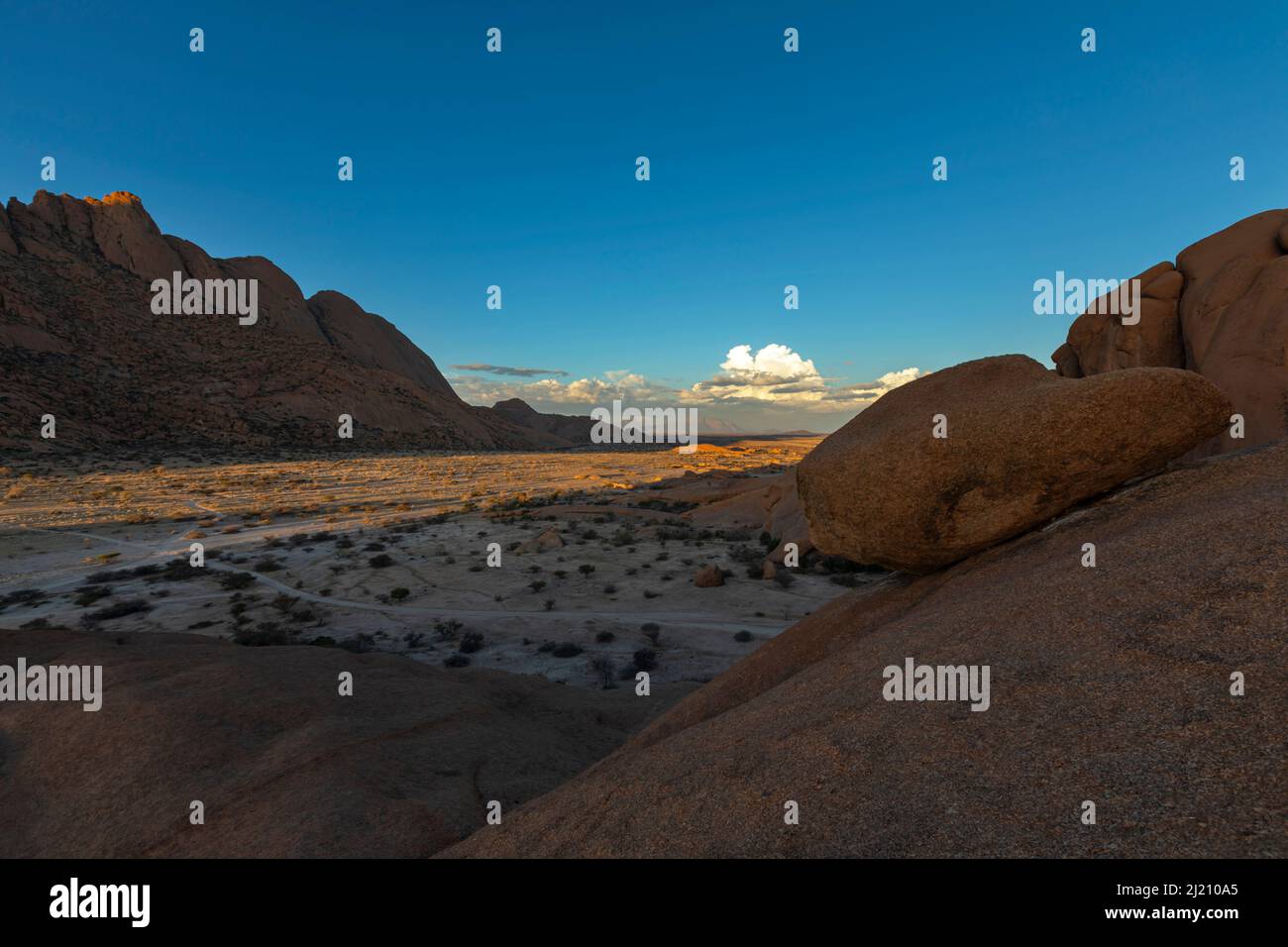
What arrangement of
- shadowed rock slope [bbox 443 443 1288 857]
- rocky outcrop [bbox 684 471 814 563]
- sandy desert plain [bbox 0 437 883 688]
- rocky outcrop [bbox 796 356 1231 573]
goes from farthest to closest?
rocky outcrop [bbox 684 471 814 563]
sandy desert plain [bbox 0 437 883 688]
rocky outcrop [bbox 796 356 1231 573]
shadowed rock slope [bbox 443 443 1288 857]

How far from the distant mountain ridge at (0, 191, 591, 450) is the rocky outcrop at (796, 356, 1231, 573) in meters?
67.6

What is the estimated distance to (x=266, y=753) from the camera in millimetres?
5879

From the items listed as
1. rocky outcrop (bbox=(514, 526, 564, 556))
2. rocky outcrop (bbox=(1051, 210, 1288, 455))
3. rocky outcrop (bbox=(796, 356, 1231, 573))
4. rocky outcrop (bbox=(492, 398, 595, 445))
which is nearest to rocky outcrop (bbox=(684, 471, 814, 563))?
rocky outcrop (bbox=(514, 526, 564, 556))

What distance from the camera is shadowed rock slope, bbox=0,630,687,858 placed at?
16.2 ft

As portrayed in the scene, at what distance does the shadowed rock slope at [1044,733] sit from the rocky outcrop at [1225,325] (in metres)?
9.25

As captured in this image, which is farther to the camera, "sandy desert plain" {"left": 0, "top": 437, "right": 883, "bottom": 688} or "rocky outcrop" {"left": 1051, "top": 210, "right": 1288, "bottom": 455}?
"sandy desert plain" {"left": 0, "top": 437, "right": 883, "bottom": 688}

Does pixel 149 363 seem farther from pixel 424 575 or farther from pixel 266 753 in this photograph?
pixel 266 753

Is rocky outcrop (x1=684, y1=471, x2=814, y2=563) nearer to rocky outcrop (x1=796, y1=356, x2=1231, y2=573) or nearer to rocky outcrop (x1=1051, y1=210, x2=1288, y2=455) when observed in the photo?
rocky outcrop (x1=1051, y1=210, x2=1288, y2=455)

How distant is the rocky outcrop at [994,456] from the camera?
4852mm

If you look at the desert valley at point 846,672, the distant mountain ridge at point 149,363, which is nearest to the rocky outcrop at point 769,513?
the desert valley at point 846,672

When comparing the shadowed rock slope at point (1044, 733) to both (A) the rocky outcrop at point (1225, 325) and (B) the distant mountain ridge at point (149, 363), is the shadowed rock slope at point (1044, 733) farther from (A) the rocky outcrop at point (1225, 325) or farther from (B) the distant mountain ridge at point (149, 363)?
(B) the distant mountain ridge at point (149, 363)

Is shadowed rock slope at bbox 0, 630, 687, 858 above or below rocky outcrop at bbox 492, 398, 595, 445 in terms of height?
below

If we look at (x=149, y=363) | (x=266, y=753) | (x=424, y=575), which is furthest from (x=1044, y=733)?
(x=149, y=363)

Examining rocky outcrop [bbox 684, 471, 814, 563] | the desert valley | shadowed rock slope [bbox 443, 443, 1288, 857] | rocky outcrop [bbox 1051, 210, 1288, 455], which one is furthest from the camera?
rocky outcrop [bbox 684, 471, 814, 563]
